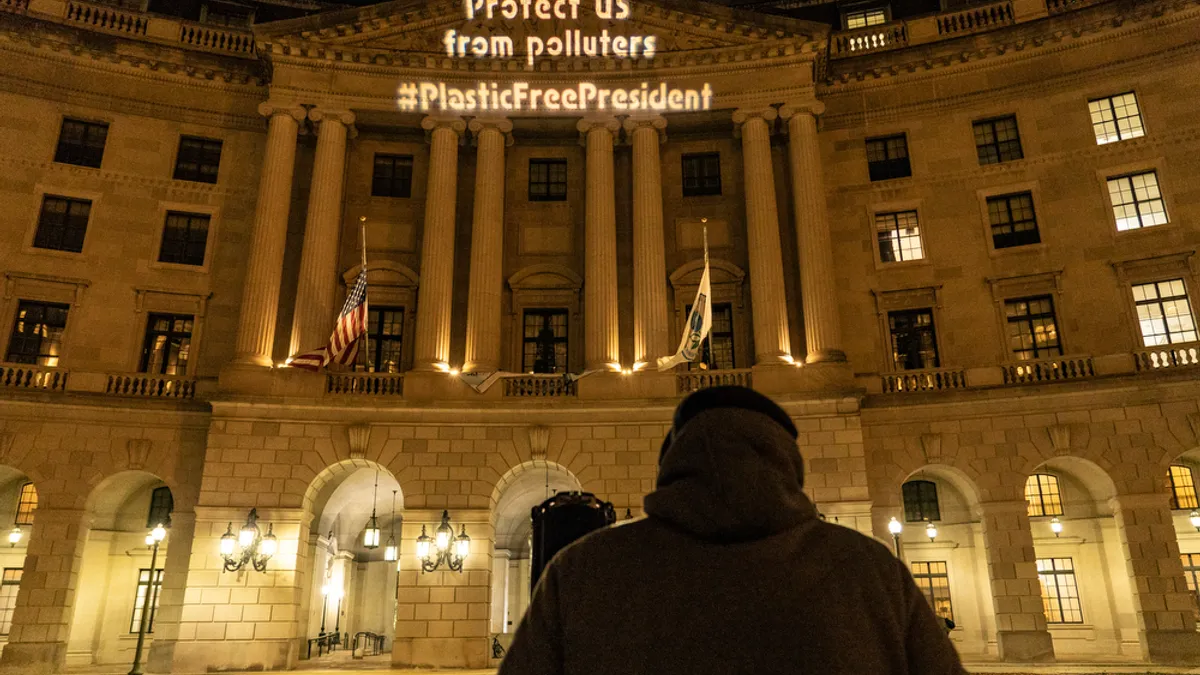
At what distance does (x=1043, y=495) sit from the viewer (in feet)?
94.0

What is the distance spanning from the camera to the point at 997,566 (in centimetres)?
2494

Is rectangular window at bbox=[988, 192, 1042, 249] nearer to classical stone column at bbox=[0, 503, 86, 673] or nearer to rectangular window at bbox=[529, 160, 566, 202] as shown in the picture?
rectangular window at bbox=[529, 160, 566, 202]

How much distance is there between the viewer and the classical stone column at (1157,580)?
75.2 ft

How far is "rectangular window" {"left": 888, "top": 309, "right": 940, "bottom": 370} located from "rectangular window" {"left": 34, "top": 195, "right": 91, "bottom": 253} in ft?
93.8

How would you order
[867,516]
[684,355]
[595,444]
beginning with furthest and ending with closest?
1. [595,444]
2. [867,516]
3. [684,355]

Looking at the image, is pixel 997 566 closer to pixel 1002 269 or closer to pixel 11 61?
pixel 1002 269


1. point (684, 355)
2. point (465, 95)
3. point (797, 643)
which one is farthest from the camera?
point (465, 95)

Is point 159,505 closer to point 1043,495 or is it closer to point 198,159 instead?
point 198,159

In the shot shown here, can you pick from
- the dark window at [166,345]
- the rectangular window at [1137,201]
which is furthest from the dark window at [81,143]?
the rectangular window at [1137,201]

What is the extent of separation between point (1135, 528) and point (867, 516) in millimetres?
7688

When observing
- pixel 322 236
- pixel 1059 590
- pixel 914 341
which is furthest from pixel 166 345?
pixel 1059 590

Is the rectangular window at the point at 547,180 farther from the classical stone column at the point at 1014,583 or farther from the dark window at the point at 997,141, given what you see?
the classical stone column at the point at 1014,583

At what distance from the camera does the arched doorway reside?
26578 mm

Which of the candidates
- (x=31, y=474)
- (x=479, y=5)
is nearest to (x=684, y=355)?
(x=479, y=5)
